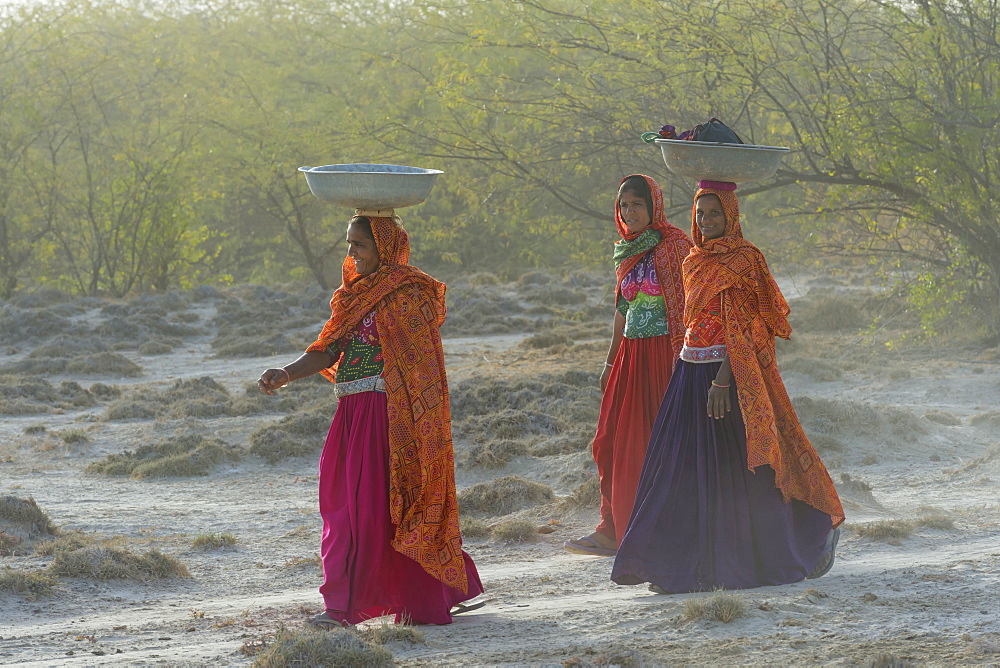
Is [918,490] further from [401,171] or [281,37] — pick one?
[281,37]

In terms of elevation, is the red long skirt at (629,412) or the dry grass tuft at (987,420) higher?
the red long skirt at (629,412)

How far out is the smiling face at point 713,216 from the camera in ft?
15.0

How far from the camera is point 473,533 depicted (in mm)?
6273

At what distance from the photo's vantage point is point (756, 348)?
4523mm

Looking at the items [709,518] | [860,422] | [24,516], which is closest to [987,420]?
[860,422]

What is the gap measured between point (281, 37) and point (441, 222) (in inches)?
322

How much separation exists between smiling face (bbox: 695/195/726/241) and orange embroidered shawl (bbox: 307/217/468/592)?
1.08 m

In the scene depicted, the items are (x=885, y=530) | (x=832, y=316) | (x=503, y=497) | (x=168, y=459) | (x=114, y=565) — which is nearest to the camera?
(x=114, y=565)

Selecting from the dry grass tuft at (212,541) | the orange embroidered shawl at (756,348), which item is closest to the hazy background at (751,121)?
the orange embroidered shawl at (756,348)

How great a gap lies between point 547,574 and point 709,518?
1.00 meters

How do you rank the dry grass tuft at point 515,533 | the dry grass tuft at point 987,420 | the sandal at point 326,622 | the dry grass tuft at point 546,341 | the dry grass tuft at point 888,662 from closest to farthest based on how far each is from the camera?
the dry grass tuft at point 888,662
the sandal at point 326,622
the dry grass tuft at point 515,533
the dry grass tuft at point 987,420
the dry grass tuft at point 546,341

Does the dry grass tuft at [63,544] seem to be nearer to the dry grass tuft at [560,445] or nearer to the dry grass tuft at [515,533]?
the dry grass tuft at [515,533]

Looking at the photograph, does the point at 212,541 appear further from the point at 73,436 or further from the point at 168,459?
the point at 73,436

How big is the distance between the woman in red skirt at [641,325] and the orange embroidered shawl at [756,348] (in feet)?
1.54
